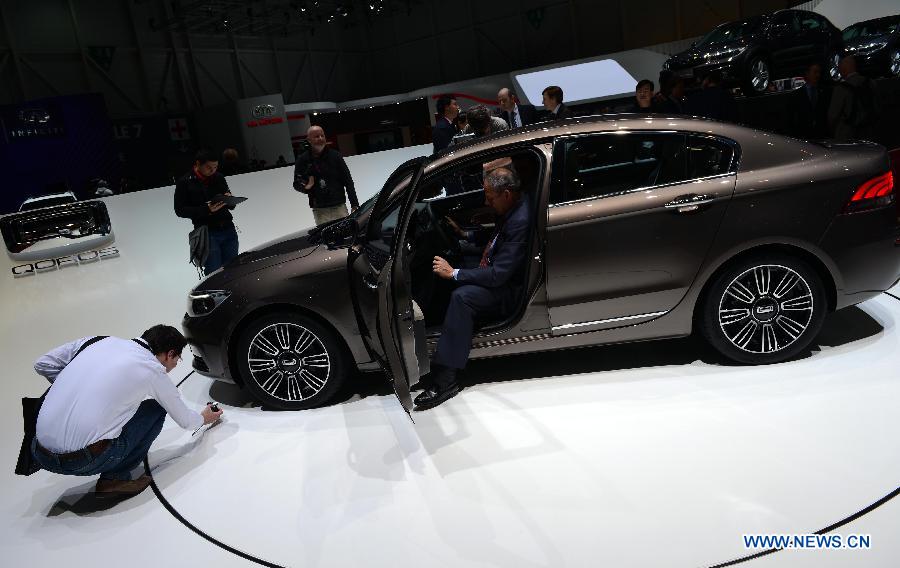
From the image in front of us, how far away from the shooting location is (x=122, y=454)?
108 inches

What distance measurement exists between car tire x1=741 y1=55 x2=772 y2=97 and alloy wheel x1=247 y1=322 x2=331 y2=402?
8.01 metres

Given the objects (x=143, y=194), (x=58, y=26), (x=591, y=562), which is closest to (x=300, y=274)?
(x=591, y=562)

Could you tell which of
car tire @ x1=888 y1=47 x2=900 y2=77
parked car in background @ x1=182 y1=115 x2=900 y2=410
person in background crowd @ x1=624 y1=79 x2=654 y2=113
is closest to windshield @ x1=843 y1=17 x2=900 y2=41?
car tire @ x1=888 y1=47 x2=900 y2=77

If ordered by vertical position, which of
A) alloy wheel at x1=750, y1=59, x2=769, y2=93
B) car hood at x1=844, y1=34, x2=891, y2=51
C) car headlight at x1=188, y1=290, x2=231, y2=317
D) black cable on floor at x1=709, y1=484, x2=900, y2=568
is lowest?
black cable on floor at x1=709, y1=484, x2=900, y2=568

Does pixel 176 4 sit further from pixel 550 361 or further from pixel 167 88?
pixel 550 361

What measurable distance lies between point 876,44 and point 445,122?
755 cm

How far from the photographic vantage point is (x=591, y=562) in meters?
2.00

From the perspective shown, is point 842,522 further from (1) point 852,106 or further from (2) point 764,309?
(1) point 852,106

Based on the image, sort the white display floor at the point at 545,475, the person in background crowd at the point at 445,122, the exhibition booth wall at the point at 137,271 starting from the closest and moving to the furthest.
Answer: the white display floor at the point at 545,475
the person in background crowd at the point at 445,122
the exhibition booth wall at the point at 137,271

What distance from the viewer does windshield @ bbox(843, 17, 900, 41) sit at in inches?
351

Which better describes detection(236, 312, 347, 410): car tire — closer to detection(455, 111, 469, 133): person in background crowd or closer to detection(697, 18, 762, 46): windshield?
detection(455, 111, 469, 133): person in background crowd

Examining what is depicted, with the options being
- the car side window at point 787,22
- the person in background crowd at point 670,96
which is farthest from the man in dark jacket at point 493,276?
the car side window at point 787,22

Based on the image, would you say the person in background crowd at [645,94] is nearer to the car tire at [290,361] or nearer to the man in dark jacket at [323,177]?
the man in dark jacket at [323,177]

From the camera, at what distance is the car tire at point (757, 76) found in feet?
28.3
